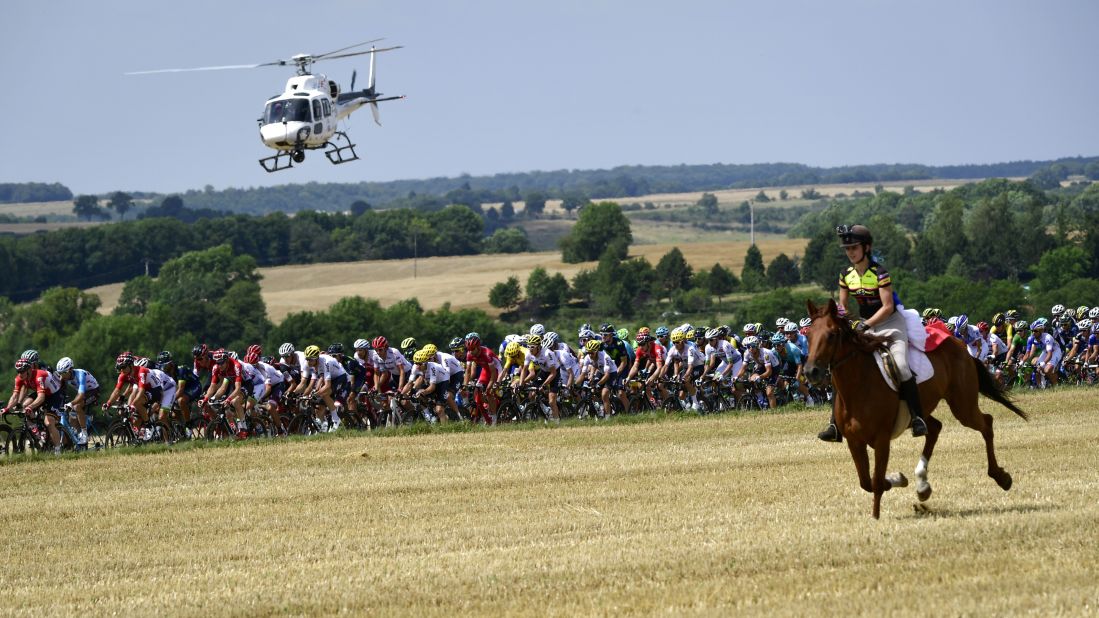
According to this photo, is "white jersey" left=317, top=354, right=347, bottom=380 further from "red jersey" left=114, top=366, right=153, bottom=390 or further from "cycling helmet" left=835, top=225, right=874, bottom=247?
"cycling helmet" left=835, top=225, right=874, bottom=247

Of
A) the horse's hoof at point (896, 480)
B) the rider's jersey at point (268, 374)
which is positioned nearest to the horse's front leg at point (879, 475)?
the horse's hoof at point (896, 480)

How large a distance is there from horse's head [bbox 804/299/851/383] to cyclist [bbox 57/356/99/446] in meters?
15.5

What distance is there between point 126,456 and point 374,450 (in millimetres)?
3975

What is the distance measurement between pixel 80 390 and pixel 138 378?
102cm

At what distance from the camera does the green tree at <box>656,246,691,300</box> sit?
106875 millimetres

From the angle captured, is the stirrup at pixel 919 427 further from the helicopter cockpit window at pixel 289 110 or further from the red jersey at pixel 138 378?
the helicopter cockpit window at pixel 289 110

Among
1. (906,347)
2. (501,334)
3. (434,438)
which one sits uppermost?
(906,347)

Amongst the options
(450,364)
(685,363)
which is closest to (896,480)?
(450,364)

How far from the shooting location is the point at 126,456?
23766 millimetres

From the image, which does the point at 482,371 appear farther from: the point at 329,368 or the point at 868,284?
the point at 868,284

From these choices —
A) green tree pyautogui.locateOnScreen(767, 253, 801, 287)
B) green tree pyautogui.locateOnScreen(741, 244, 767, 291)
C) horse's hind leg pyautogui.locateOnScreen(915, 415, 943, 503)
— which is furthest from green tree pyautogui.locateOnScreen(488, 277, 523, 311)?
horse's hind leg pyautogui.locateOnScreen(915, 415, 943, 503)

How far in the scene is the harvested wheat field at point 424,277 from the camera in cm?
10800

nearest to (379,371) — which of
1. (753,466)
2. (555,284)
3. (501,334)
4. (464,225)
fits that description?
(753,466)

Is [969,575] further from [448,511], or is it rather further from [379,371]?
[379,371]
